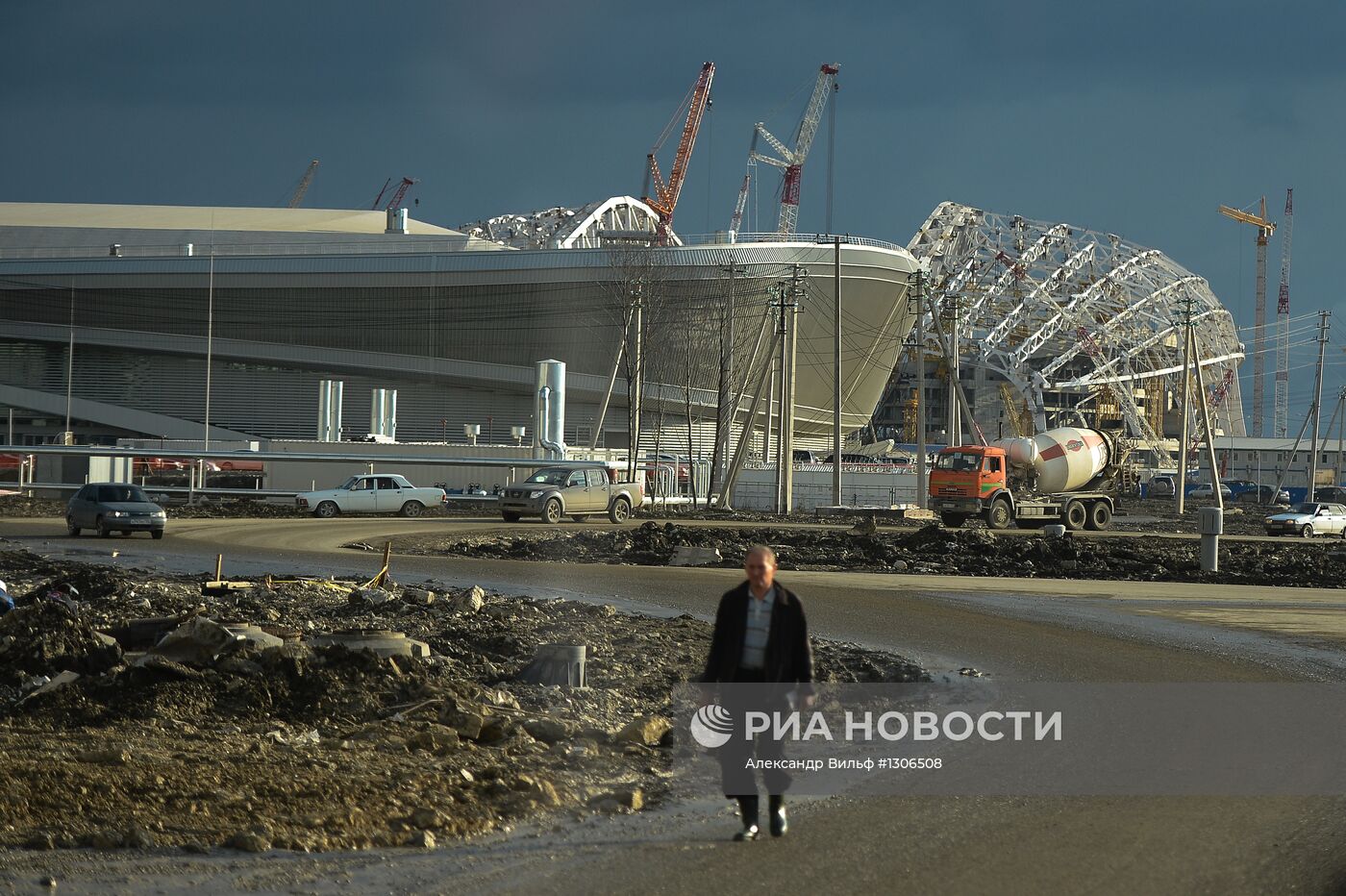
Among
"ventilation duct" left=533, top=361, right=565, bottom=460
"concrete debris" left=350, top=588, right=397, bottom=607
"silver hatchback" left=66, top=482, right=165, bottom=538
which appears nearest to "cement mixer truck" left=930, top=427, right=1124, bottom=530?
"ventilation duct" left=533, top=361, right=565, bottom=460

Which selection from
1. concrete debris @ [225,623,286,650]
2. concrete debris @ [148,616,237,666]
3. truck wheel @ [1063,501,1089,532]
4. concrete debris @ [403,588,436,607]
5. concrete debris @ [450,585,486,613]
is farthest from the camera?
truck wheel @ [1063,501,1089,532]

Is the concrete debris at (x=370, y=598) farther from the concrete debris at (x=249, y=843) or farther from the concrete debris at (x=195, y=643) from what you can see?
the concrete debris at (x=249, y=843)

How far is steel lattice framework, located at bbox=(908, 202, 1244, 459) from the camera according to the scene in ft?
458

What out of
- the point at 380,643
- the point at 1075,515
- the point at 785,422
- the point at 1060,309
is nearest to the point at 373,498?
the point at 785,422

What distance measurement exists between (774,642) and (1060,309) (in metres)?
139

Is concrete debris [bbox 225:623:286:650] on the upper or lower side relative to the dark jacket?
lower

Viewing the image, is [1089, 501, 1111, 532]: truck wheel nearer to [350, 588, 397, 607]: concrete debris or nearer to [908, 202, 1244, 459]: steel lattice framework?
[350, 588, 397, 607]: concrete debris

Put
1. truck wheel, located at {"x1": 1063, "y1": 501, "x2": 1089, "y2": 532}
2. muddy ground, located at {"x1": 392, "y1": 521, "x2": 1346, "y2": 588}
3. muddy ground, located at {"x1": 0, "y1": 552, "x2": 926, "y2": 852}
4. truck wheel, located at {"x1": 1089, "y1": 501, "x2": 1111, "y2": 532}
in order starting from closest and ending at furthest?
muddy ground, located at {"x1": 0, "y1": 552, "x2": 926, "y2": 852} < muddy ground, located at {"x1": 392, "y1": 521, "x2": 1346, "y2": 588} < truck wheel, located at {"x1": 1063, "y1": 501, "x2": 1089, "y2": 532} < truck wheel, located at {"x1": 1089, "y1": 501, "x2": 1111, "y2": 532}

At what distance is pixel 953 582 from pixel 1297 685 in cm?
1218

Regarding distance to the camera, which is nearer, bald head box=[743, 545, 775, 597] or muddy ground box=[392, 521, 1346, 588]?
bald head box=[743, 545, 775, 597]

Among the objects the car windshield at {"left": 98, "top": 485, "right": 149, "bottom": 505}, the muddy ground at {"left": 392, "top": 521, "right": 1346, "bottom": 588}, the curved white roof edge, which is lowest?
the muddy ground at {"left": 392, "top": 521, "right": 1346, "bottom": 588}

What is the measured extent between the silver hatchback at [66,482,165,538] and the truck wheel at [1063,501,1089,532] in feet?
91.2

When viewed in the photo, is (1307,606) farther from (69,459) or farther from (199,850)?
(69,459)

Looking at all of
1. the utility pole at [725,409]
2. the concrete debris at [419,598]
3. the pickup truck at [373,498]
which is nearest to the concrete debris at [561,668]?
the concrete debris at [419,598]
